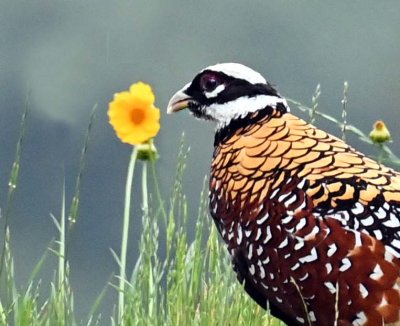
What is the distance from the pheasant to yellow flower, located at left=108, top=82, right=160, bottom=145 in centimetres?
53

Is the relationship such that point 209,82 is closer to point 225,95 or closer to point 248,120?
point 225,95

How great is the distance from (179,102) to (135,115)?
309 millimetres

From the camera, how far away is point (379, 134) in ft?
22.0

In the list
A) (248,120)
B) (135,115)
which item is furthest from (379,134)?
(135,115)

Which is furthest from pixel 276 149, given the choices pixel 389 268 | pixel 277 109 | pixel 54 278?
pixel 54 278

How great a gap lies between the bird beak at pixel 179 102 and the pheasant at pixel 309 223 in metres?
0.35

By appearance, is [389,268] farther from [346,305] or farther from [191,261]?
[191,261]

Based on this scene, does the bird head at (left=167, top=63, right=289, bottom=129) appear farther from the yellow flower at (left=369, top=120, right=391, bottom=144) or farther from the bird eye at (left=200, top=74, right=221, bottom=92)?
the yellow flower at (left=369, top=120, right=391, bottom=144)

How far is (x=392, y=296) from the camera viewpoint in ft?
19.4

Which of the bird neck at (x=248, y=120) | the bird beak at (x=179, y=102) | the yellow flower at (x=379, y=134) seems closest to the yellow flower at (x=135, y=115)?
the bird beak at (x=179, y=102)

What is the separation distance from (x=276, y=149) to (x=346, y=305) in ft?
2.37

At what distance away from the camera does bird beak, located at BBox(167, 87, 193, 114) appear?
259 inches

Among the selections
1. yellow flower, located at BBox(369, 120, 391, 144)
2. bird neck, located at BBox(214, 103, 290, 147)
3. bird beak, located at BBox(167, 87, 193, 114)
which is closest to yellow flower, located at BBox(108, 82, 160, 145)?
bird beak, located at BBox(167, 87, 193, 114)

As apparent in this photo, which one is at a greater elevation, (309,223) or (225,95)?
(225,95)
